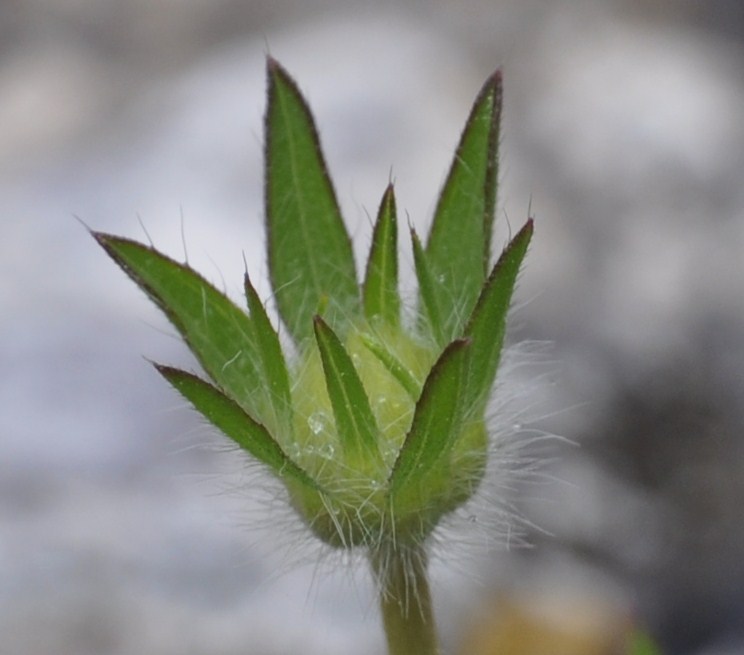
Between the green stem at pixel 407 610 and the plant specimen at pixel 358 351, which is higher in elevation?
the plant specimen at pixel 358 351

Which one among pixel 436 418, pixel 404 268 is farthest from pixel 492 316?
pixel 404 268

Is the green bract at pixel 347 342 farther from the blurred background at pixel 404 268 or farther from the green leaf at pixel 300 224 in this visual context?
the blurred background at pixel 404 268

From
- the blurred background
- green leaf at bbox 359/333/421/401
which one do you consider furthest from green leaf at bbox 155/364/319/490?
the blurred background

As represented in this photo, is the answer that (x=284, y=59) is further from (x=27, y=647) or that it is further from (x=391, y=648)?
(x=391, y=648)

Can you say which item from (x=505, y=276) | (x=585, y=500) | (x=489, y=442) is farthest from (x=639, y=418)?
(x=505, y=276)

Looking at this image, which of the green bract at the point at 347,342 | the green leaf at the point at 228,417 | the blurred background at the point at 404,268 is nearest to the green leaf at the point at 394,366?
the green bract at the point at 347,342

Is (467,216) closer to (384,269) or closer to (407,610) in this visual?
(384,269)
